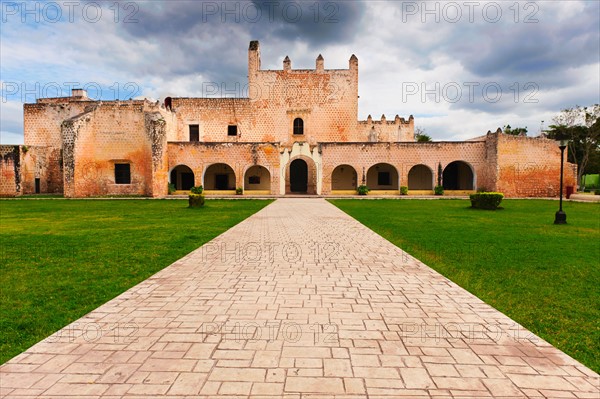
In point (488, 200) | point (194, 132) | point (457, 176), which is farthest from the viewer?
point (194, 132)

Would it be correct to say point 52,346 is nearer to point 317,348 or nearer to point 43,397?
point 43,397

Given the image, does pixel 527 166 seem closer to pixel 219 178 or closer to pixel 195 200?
pixel 195 200

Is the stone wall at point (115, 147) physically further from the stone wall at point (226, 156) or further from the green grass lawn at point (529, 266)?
the green grass lawn at point (529, 266)

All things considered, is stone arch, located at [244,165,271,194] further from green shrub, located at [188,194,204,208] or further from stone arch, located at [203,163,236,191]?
green shrub, located at [188,194,204,208]

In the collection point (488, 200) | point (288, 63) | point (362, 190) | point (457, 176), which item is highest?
point (288, 63)

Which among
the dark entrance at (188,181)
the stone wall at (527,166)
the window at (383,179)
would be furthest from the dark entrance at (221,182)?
the stone wall at (527,166)

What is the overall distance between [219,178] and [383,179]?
14.6 meters

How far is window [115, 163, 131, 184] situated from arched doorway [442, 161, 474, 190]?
2657cm

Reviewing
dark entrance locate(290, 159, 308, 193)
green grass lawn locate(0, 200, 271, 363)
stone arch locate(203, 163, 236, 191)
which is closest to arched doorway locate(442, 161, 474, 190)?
dark entrance locate(290, 159, 308, 193)

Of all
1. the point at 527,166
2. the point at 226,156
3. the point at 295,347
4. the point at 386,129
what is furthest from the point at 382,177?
the point at 295,347

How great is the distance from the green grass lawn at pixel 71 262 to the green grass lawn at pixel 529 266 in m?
4.92

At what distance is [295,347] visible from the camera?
321cm

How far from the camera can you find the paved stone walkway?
104 inches

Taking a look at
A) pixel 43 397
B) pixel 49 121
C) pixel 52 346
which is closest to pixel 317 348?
pixel 43 397
